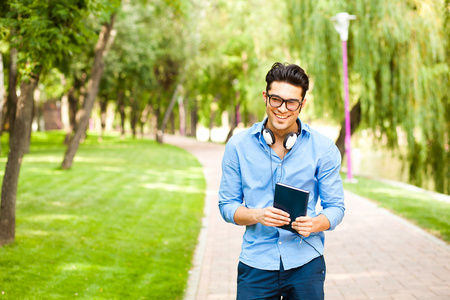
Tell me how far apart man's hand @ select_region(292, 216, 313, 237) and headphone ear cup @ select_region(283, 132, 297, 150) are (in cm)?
40

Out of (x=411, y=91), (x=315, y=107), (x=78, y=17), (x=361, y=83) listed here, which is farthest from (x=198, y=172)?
(x=78, y=17)

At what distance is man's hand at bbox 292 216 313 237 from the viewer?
2510 mm

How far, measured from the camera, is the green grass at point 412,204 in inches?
355

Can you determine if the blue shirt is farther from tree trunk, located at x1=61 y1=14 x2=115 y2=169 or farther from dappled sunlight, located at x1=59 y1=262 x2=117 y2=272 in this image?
tree trunk, located at x1=61 y1=14 x2=115 y2=169

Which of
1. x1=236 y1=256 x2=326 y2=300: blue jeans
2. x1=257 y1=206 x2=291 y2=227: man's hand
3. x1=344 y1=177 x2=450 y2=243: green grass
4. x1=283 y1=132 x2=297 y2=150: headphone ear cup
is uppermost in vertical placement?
x1=283 y1=132 x2=297 y2=150: headphone ear cup

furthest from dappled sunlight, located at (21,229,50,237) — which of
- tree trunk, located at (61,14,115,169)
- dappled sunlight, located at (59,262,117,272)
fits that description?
tree trunk, located at (61,14,115,169)

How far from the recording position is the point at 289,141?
2.68 meters

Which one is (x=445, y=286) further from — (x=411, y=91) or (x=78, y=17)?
(x=411, y=91)

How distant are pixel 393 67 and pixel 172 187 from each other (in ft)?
26.2

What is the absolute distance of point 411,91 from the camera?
1566 centimetres

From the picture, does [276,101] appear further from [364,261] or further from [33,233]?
[33,233]

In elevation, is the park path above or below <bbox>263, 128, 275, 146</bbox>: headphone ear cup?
below

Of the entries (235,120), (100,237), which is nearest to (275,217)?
(100,237)

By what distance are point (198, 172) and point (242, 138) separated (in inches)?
638
